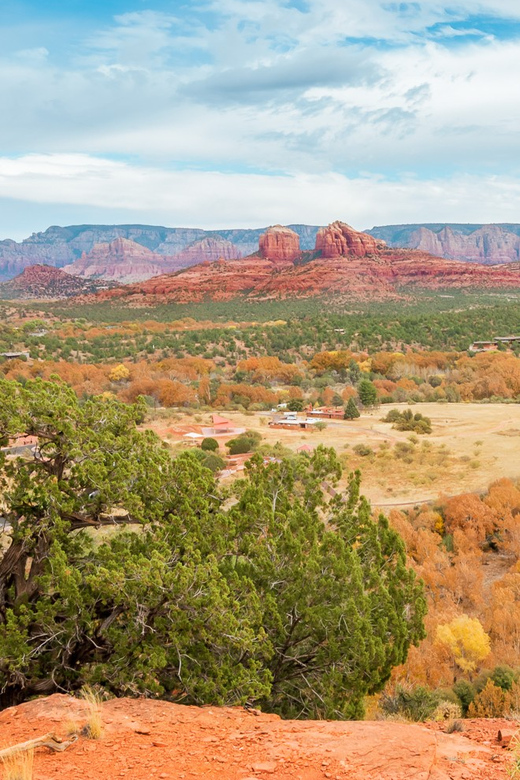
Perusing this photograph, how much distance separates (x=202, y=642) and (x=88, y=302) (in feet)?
416

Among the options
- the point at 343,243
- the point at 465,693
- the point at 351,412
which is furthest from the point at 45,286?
the point at 465,693

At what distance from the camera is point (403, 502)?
84.2 feet

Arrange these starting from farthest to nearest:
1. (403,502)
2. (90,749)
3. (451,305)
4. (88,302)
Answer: (88,302), (451,305), (403,502), (90,749)

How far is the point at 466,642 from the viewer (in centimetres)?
1373

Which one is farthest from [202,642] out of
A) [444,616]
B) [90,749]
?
[444,616]

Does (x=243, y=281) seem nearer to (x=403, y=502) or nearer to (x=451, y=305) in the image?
(x=451, y=305)

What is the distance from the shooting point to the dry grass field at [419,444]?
27500 mm

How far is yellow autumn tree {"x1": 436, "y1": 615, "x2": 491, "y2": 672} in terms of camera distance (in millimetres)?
13453

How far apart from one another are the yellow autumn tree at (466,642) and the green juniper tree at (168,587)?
3917 mm

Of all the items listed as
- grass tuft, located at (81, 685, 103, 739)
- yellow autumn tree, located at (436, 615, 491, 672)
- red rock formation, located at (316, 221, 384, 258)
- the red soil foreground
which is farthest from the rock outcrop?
the red soil foreground

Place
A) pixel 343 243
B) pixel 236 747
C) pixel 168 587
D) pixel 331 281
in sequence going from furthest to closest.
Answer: pixel 343 243 → pixel 331 281 → pixel 168 587 → pixel 236 747

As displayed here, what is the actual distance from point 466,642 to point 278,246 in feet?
513

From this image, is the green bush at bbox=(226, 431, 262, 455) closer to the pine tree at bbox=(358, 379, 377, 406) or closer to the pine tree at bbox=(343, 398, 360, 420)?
the pine tree at bbox=(343, 398, 360, 420)

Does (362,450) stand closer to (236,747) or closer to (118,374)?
(118,374)
